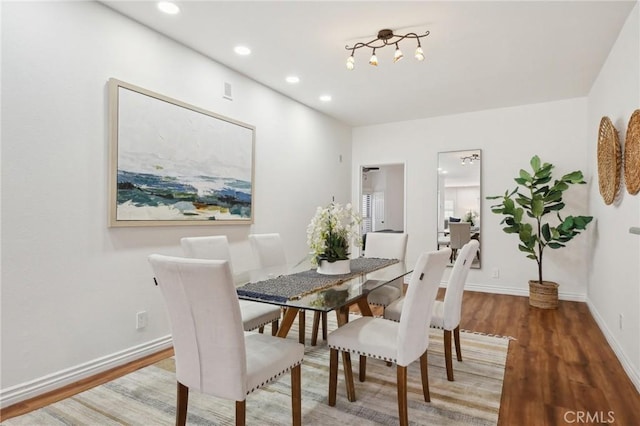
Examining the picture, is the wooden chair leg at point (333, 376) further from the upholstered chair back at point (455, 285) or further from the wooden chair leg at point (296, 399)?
the upholstered chair back at point (455, 285)

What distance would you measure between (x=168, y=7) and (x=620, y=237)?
3.92 metres

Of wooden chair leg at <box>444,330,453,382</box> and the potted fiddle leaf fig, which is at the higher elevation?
the potted fiddle leaf fig

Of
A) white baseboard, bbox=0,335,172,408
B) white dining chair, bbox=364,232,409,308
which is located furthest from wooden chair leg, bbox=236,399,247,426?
white dining chair, bbox=364,232,409,308

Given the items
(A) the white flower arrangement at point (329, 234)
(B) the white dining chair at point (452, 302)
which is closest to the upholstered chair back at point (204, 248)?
(A) the white flower arrangement at point (329, 234)

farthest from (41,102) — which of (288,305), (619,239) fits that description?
(619,239)

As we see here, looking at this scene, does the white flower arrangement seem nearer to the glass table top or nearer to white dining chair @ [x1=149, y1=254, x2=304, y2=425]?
the glass table top

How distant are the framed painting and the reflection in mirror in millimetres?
3065

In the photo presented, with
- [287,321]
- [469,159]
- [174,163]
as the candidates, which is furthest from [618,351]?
[174,163]

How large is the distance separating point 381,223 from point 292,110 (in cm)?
529

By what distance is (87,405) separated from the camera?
2.14m

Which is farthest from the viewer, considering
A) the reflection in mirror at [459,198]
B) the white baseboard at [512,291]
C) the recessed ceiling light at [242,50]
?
the reflection in mirror at [459,198]

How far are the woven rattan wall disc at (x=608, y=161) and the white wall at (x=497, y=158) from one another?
42.1 inches

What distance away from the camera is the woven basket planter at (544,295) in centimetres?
436

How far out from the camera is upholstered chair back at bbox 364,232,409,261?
3.64m
